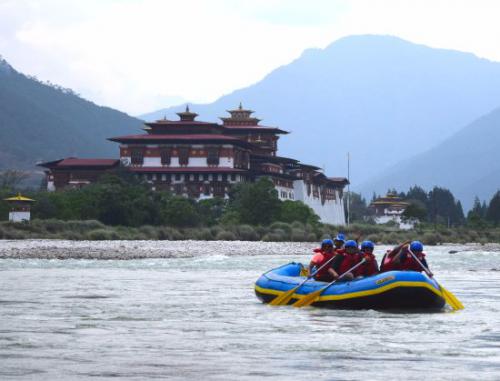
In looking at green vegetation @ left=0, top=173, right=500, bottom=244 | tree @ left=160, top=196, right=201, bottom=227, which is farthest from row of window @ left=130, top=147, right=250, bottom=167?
tree @ left=160, top=196, right=201, bottom=227

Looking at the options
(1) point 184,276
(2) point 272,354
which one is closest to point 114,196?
(1) point 184,276

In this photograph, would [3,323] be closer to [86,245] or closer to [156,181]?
[86,245]

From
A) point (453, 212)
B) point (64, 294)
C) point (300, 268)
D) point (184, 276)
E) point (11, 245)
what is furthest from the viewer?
point (453, 212)

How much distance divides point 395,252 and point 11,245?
4118 centimetres

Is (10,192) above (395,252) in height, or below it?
above

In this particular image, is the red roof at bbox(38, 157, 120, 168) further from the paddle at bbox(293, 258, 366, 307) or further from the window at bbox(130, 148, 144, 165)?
the paddle at bbox(293, 258, 366, 307)

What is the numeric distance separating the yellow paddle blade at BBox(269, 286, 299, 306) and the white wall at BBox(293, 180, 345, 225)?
317 feet

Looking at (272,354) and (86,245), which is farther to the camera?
(86,245)

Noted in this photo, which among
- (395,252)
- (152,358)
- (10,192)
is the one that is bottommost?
(152,358)

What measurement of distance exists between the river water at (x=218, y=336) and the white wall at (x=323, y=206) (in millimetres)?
90794

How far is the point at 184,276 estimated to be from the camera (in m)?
39.6

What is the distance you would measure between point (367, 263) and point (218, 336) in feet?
19.5

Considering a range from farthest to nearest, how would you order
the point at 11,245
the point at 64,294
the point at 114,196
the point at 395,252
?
the point at 114,196 < the point at 11,245 < the point at 64,294 < the point at 395,252

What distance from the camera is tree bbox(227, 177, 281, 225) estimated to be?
95875mm
